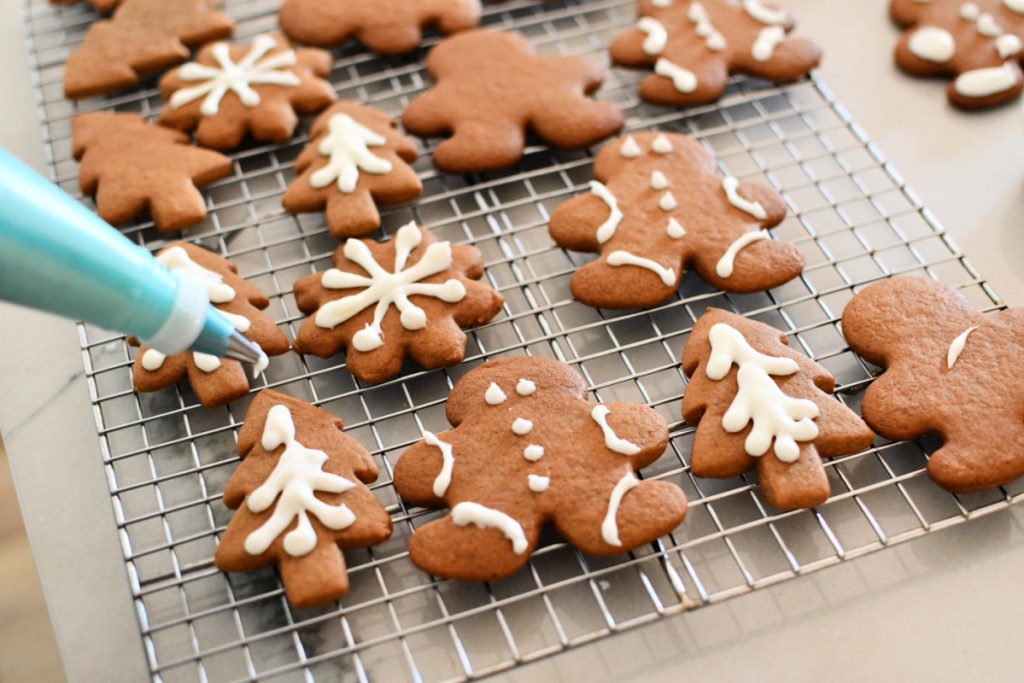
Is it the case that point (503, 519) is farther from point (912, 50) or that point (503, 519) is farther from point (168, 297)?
point (912, 50)

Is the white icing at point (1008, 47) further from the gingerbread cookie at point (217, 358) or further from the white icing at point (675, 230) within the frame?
the gingerbread cookie at point (217, 358)

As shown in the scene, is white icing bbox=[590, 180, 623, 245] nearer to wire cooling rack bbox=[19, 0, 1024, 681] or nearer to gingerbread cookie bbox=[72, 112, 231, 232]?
wire cooling rack bbox=[19, 0, 1024, 681]

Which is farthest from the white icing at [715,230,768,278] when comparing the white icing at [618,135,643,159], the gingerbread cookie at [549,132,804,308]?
the white icing at [618,135,643,159]

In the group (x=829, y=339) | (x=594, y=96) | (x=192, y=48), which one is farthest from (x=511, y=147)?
(x=192, y=48)

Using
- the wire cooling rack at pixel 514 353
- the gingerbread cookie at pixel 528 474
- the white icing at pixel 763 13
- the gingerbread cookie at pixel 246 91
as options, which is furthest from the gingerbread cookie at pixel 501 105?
the gingerbread cookie at pixel 528 474

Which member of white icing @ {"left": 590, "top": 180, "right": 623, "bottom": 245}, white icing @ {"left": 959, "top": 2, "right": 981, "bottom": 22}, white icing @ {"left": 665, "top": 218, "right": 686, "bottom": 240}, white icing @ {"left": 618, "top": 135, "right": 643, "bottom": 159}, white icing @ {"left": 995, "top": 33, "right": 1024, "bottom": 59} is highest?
white icing @ {"left": 959, "top": 2, "right": 981, "bottom": 22}

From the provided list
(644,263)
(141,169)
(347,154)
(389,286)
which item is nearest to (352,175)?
(347,154)
